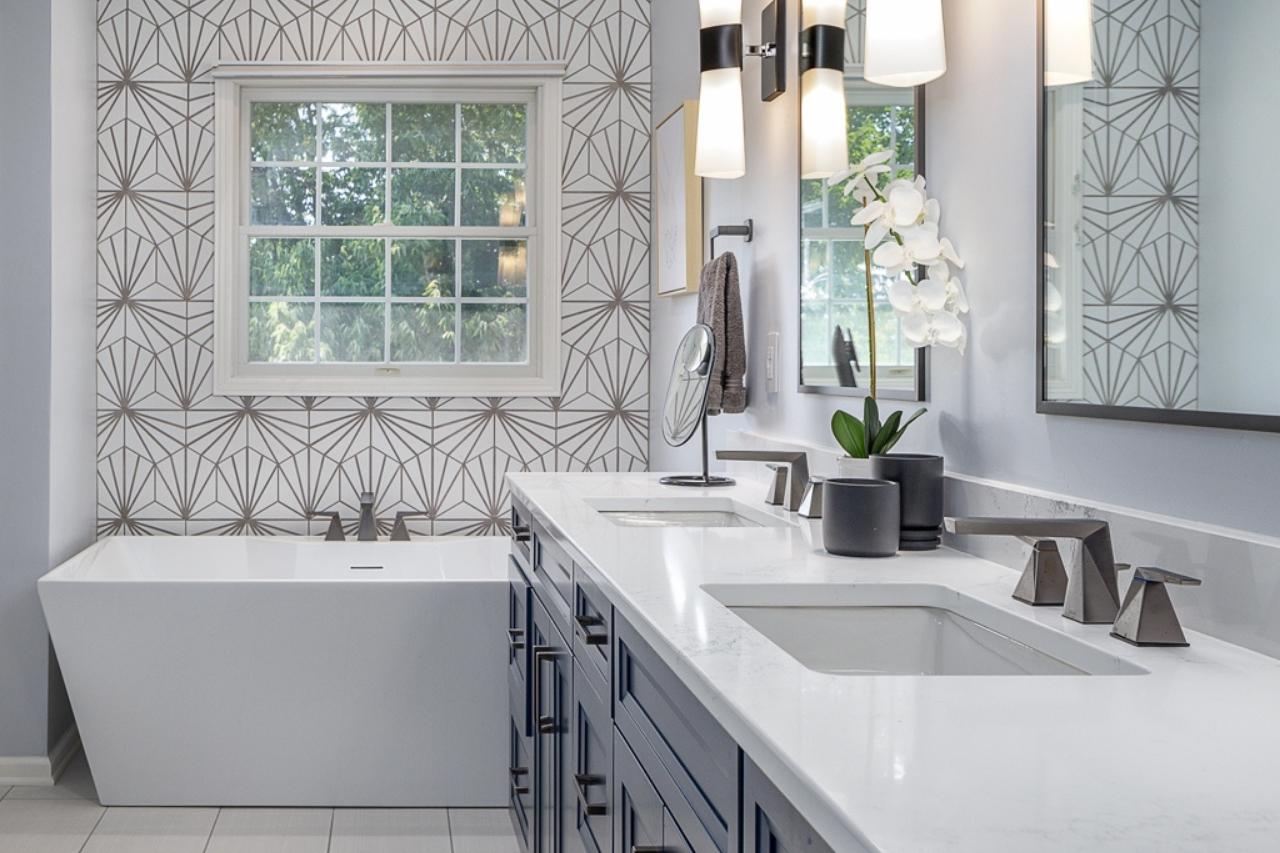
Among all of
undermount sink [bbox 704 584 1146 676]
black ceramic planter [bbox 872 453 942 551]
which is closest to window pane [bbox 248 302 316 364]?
black ceramic planter [bbox 872 453 942 551]

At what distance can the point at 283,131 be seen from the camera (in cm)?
420

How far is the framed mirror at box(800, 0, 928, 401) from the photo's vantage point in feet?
6.46

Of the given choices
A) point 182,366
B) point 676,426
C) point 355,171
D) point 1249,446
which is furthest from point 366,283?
point 1249,446

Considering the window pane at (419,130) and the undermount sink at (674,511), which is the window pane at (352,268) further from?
the undermount sink at (674,511)

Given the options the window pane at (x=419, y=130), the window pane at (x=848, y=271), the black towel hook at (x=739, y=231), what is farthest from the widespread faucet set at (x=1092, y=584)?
the window pane at (x=419, y=130)

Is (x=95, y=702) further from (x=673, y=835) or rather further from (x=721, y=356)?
(x=673, y=835)

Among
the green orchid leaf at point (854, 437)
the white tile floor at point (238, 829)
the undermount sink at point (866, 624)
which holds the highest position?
the green orchid leaf at point (854, 437)

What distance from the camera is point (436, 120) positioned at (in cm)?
423

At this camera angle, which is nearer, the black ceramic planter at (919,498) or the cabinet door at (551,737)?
the black ceramic planter at (919,498)

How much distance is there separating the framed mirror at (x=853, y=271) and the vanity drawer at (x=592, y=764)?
712 millimetres

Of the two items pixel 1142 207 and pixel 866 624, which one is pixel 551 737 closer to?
pixel 866 624

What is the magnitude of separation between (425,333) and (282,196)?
66 cm

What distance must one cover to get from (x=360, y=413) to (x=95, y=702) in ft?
4.25

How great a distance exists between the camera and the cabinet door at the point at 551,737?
1925 mm
